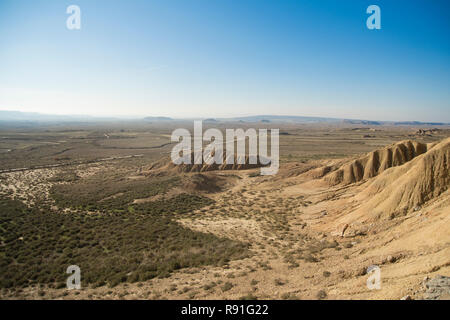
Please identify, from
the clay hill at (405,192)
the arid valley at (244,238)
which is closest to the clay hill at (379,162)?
the arid valley at (244,238)

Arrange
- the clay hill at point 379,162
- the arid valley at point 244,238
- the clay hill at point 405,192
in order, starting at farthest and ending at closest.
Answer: the clay hill at point 379,162
the clay hill at point 405,192
the arid valley at point 244,238

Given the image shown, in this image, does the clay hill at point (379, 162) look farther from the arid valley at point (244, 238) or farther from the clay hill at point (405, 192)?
the clay hill at point (405, 192)

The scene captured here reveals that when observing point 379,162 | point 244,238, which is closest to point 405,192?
point 244,238

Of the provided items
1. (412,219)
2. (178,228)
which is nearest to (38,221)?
(178,228)

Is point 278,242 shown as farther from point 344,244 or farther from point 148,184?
point 148,184

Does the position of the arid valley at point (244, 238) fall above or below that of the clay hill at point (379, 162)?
below

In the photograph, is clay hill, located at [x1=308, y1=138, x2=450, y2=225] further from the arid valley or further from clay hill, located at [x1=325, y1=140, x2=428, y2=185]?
clay hill, located at [x1=325, y1=140, x2=428, y2=185]

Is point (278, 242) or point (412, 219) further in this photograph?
point (278, 242)

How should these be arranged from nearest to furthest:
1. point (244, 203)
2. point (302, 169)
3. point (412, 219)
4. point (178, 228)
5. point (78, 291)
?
point (78, 291) < point (412, 219) < point (178, 228) < point (244, 203) < point (302, 169)

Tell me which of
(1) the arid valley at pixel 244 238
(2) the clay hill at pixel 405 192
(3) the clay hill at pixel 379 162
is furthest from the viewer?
(3) the clay hill at pixel 379 162

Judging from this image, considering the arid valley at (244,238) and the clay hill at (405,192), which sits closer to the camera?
the arid valley at (244,238)
